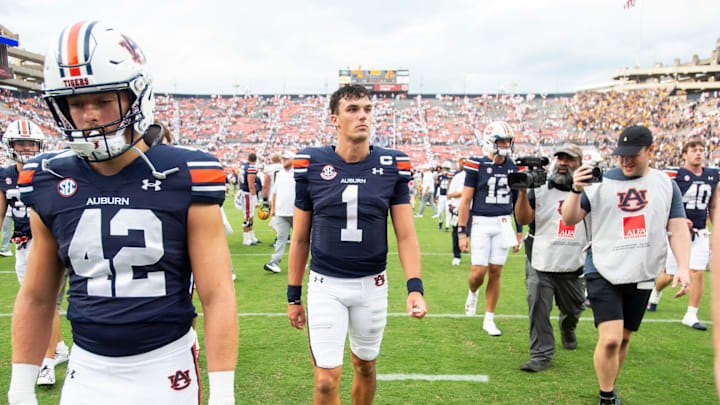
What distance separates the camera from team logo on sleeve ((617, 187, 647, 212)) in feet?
12.3

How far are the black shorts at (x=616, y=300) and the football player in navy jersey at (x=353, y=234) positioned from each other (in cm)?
166

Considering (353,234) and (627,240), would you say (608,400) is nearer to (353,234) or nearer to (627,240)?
(627,240)

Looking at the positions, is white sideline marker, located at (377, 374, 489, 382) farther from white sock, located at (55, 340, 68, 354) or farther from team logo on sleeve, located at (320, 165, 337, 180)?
white sock, located at (55, 340, 68, 354)

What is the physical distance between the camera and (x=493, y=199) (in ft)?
20.0

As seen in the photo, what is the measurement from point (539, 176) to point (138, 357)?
351cm

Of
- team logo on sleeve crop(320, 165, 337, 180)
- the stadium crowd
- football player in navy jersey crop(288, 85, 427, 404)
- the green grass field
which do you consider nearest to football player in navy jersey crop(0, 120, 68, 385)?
the green grass field

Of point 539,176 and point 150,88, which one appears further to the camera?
point 539,176

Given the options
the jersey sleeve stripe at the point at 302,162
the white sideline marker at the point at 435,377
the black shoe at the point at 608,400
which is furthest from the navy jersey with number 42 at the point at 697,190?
the jersey sleeve stripe at the point at 302,162

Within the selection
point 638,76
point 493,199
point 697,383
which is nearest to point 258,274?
point 493,199

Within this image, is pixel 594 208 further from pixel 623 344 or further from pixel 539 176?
pixel 623 344

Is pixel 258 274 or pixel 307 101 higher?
pixel 307 101

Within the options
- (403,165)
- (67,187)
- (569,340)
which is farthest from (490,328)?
(67,187)

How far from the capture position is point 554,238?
15.8ft

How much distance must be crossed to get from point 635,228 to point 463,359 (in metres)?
2.18
